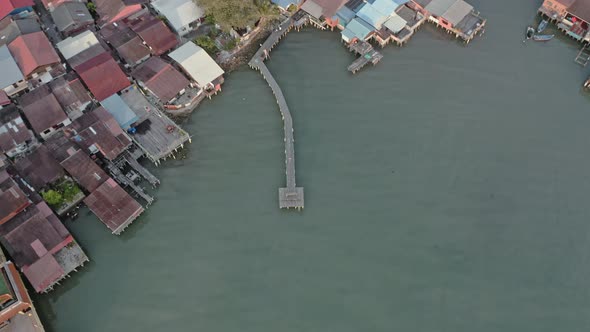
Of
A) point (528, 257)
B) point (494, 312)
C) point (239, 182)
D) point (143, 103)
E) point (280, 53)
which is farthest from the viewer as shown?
point (280, 53)

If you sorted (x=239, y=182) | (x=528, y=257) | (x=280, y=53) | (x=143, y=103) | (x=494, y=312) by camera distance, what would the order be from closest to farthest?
(x=494, y=312) → (x=528, y=257) → (x=239, y=182) → (x=143, y=103) → (x=280, y=53)

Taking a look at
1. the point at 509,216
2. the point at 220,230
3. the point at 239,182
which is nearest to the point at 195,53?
the point at 239,182

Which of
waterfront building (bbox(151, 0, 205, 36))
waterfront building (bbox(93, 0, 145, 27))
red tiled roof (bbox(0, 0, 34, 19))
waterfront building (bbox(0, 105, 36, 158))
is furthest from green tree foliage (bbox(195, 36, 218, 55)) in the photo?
red tiled roof (bbox(0, 0, 34, 19))

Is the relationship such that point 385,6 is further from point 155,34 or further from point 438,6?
point 155,34

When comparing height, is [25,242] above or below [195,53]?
below

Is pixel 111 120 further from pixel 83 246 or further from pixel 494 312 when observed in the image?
pixel 494 312

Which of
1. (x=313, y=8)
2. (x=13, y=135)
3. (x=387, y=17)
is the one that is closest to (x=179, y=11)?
(x=313, y=8)

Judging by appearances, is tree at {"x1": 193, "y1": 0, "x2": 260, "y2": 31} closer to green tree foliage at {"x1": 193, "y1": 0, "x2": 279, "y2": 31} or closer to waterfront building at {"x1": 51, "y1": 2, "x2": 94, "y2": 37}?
green tree foliage at {"x1": 193, "y1": 0, "x2": 279, "y2": 31}
